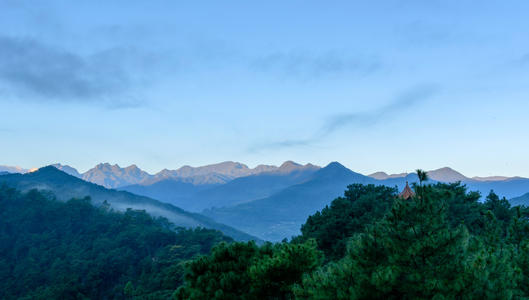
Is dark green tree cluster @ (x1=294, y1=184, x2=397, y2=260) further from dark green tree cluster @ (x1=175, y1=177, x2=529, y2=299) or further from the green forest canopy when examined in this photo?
dark green tree cluster @ (x1=175, y1=177, x2=529, y2=299)

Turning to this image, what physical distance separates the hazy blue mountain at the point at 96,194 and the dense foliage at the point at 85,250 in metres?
28.1

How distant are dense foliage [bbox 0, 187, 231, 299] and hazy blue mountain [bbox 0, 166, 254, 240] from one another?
28.1 metres

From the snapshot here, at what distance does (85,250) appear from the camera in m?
84.1

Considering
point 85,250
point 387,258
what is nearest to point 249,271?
point 387,258

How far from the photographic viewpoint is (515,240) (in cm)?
1131

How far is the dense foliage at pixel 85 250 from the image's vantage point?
5724 centimetres

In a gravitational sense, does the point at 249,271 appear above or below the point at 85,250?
above

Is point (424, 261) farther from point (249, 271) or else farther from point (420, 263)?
point (249, 271)

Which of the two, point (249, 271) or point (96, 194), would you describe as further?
point (96, 194)

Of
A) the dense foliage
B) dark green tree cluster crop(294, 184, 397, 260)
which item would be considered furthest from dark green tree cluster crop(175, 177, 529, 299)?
the dense foliage

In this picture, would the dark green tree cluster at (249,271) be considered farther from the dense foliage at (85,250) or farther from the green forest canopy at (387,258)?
the dense foliage at (85,250)

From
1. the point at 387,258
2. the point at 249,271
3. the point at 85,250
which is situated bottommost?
the point at 85,250

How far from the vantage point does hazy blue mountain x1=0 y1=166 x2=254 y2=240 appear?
492 ft

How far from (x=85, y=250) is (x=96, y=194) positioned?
88884mm
